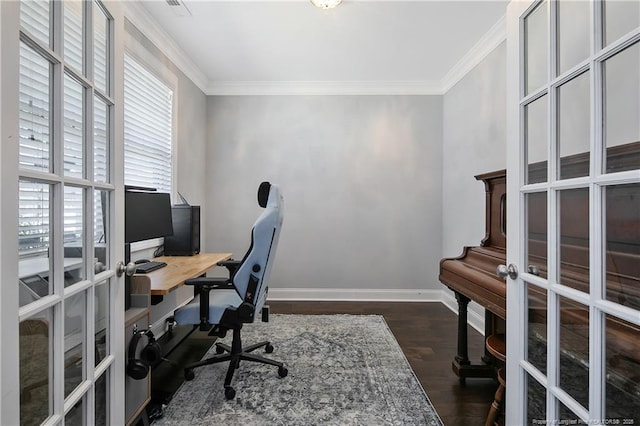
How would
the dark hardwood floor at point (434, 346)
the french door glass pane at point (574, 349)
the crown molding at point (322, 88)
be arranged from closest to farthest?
the french door glass pane at point (574, 349) → the dark hardwood floor at point (434, 346) → the crown molding at point (322, 88)

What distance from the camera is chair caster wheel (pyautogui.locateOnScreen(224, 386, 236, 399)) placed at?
1805 mm

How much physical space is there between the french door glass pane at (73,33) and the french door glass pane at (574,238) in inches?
64.4

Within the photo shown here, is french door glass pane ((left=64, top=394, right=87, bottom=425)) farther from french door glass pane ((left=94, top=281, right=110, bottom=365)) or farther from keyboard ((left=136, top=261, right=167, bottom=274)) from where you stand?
keyboard ((left=136, top=261, right=167, bottom=274))

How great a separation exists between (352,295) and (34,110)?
343 cm

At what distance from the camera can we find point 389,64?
3225mm

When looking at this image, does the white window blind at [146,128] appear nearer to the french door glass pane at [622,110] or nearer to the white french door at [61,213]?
the white french door at [61,213]

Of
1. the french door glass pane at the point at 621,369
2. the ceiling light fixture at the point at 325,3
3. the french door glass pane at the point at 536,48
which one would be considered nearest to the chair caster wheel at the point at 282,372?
the french door glass pane at the point at 621,369

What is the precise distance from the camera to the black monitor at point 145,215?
6.53 feet

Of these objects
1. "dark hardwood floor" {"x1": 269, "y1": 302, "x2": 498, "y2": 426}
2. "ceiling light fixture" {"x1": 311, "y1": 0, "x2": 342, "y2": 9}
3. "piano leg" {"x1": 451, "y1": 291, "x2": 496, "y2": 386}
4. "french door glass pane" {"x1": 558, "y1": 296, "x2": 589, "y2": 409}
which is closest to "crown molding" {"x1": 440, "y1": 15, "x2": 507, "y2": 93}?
"ceiling light fixture" {"x1": 311, "y1": 0, "x2": 342, "y2": 9}

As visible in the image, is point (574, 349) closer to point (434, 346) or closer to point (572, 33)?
point (572, 33)

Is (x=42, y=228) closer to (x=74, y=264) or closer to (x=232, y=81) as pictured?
(x=74, y=264)

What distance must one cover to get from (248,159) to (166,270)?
75.7 inches

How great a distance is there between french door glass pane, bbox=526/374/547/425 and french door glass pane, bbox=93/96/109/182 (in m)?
1.77

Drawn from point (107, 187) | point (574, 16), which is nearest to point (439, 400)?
point (574, 16)
